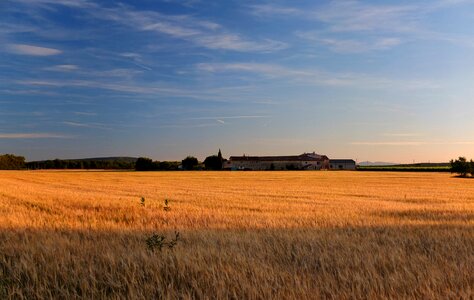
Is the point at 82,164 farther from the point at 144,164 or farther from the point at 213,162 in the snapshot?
the point at 213,162

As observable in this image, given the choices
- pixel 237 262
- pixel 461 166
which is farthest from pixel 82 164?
pixel 237 262

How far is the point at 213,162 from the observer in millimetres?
157125

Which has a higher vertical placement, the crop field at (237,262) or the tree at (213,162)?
the tree at (213,162)

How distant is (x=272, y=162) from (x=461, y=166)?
303ft

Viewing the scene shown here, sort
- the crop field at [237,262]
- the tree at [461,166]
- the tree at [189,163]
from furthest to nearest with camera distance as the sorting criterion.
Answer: the tree at [189,163], the tree at [461,166], the crop field at [237,262]

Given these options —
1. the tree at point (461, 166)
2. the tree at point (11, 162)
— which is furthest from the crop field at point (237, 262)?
the tree at point (11, 162)

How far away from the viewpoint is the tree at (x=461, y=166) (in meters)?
85.9

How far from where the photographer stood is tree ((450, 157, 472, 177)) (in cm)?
8588

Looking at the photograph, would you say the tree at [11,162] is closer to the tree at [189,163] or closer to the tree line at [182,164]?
the tree line at [182,164]

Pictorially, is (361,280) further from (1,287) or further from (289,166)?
(289,166)

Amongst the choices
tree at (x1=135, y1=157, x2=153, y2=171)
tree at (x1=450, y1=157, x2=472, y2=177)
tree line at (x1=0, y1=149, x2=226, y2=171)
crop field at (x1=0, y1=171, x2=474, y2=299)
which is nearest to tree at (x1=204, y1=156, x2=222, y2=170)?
tree line at (x1=0, y1=149, x2=226, y2=171)

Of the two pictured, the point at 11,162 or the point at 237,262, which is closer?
the point at 237,262

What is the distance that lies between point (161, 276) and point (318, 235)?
4.40 metres

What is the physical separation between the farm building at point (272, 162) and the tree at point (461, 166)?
79962mm
